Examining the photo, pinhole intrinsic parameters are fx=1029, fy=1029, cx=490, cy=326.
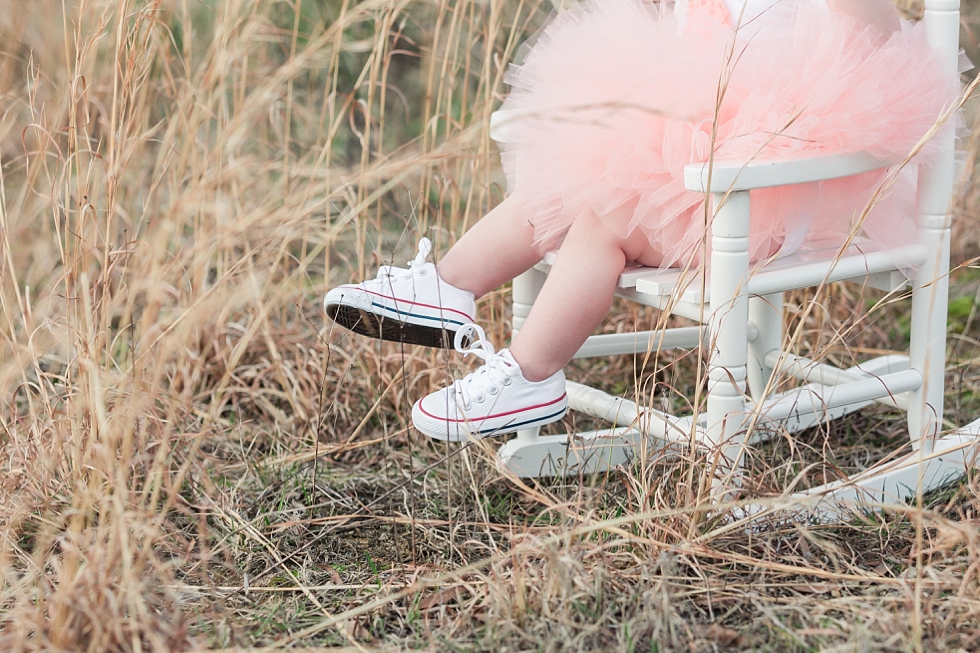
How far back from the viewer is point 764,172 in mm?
1063

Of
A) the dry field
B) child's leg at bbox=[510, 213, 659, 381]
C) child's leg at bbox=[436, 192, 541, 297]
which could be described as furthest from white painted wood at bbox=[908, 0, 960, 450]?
child's leg at bbox=[436, 192, 541, 297]

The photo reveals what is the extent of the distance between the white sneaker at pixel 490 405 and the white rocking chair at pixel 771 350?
0.23ft

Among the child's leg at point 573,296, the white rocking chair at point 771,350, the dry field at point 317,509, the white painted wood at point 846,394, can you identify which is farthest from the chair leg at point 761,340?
the child's leg at point 573,296

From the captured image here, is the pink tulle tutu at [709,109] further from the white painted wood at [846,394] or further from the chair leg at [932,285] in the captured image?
the white painted wood at [846,394]

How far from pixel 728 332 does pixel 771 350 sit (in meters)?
0.43

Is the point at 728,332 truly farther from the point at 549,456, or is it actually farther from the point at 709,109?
the point at 549,456

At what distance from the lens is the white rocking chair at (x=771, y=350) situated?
1.08 meters

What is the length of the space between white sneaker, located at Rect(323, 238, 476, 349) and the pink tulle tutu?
0.14m

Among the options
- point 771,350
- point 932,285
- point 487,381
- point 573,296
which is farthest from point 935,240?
point 487,381

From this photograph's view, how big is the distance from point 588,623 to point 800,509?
0.33 meters

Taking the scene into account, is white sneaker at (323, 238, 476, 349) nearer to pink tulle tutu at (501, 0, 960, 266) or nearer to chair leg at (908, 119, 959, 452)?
pink tulle tutu at (501, 0, 960, 266)

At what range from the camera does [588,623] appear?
37.3 inches

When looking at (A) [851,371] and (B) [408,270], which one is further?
(A) [851,371]

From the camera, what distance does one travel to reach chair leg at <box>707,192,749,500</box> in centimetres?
107
